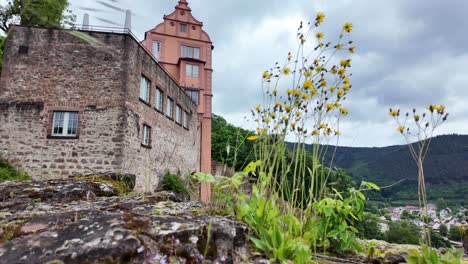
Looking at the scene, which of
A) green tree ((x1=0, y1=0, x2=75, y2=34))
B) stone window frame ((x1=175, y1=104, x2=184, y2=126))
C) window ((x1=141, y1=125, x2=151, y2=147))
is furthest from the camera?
stone window frame ((x1=175, y1=104, x2=184, y2=126))

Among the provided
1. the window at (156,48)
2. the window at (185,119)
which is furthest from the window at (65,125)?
the window at (156,48)

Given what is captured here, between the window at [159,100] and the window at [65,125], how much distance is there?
4.24 m

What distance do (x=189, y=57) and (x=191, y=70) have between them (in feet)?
5.16

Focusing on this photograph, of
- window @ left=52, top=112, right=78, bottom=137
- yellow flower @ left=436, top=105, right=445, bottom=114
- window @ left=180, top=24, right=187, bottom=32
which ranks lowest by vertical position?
yellow flower @ left=436, top=105, right=445, bottom=114

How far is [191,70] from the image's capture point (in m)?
25.5

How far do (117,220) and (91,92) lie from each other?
39.0ft

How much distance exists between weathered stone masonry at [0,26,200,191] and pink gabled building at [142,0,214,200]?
1227 centimetres

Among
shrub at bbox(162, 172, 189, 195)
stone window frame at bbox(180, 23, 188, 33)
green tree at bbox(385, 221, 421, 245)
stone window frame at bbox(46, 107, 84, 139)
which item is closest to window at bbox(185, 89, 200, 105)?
stone window frame at bbox(180, 23, 188, 33)

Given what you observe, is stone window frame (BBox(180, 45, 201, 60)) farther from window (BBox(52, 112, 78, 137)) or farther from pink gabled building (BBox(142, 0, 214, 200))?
window (BBox(52, 112, 78, 137))

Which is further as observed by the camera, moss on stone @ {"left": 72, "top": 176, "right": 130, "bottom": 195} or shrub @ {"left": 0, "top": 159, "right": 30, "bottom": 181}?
shrub @ {"left": 0, "top": 159, "right": 30, "bottom": 181}

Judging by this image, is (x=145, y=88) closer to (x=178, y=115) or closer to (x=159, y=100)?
(x=159, y=100)

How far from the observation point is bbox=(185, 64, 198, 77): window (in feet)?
83.3

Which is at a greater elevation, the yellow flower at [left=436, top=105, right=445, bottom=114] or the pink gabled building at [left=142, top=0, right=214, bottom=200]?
the pink gabled building at [left=142, top=0, right=214, bottom=200]

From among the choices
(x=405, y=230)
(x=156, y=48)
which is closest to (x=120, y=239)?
(x=405, y=230)
